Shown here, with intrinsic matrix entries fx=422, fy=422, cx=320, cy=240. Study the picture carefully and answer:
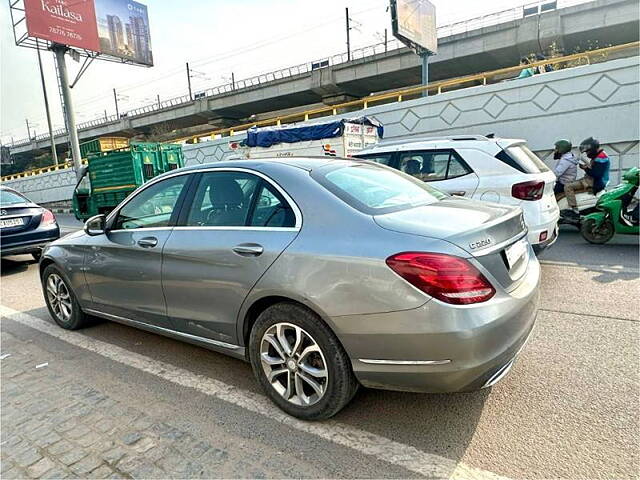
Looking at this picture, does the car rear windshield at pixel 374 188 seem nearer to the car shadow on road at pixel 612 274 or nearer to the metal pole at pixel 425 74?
the car shadow on road at pixel 612 274

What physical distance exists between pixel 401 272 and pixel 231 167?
5.30 feet

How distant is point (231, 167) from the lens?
3.14 m

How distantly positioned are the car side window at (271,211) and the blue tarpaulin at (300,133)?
8231mm

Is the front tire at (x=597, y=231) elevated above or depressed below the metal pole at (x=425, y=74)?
below

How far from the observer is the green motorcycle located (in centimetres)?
643

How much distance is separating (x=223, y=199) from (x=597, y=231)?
6372mm

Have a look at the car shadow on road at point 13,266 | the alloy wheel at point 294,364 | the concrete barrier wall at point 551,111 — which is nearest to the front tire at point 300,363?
the alloy wheel at point 294,364

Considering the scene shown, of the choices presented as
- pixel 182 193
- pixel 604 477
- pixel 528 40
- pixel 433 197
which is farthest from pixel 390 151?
pixel 528 40

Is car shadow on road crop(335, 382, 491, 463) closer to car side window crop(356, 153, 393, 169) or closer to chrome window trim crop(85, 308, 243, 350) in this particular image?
chrome window trim crop(85, 308, 243, 350)

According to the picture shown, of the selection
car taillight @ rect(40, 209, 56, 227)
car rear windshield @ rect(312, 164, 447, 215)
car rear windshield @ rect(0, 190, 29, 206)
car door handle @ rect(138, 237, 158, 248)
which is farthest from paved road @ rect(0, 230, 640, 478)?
car rear windshield @ rect(0, 190, 29, 206)

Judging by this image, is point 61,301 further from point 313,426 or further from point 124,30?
point 124,30

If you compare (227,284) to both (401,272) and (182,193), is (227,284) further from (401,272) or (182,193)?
(401,272)

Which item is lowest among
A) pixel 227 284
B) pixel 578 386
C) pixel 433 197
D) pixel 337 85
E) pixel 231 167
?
pixel 578 386

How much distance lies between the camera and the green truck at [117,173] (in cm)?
1333
